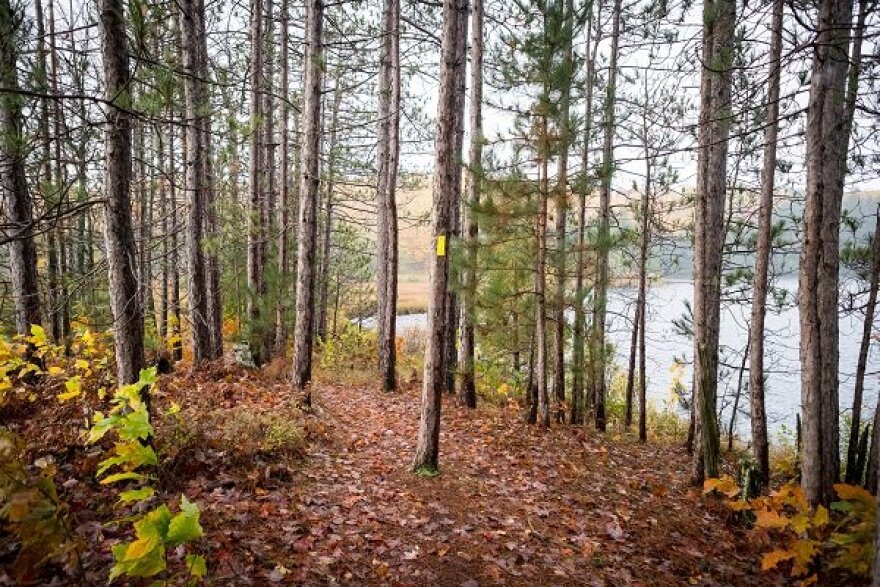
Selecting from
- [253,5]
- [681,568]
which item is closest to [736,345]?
[681,568]

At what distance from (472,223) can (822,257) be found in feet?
18.9

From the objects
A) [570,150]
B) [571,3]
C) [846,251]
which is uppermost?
[571,3]

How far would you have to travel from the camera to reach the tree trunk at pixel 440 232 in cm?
568

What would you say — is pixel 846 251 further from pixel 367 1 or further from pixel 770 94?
pixel 367 1

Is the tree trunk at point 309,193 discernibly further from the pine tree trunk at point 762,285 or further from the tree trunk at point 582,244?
the pine tree trunk at point 762,285

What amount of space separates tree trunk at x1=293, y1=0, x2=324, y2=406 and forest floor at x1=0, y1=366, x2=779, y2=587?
Answer: 976mm

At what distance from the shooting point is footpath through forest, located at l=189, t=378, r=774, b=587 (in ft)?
13.4

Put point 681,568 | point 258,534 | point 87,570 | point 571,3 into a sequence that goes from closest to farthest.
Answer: point 87,570, point 258,534, point 681,568, point 571,3

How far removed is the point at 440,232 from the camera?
5887 mm

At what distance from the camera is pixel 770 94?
764 cm

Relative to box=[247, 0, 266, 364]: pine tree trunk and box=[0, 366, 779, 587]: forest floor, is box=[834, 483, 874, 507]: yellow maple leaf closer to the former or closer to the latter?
box=[0, 366, 779, 587]: forest floor

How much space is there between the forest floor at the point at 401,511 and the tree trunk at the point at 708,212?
108cm

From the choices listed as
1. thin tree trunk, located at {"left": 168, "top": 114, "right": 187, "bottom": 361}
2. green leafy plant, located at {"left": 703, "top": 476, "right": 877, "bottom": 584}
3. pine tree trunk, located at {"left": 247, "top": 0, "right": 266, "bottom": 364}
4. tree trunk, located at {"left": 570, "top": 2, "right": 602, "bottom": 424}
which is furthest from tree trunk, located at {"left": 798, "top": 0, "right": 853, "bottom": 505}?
pine tree trunk, located at {"left": 247, "top": 0, "right": 266, "bottom": 364}

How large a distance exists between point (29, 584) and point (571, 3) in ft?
30.6
